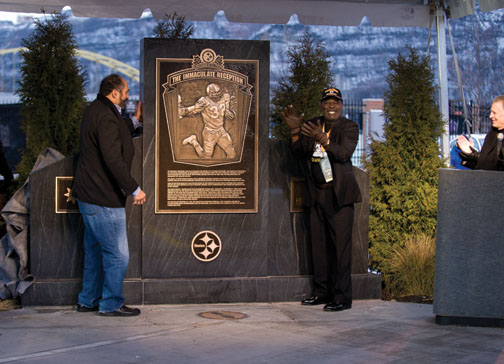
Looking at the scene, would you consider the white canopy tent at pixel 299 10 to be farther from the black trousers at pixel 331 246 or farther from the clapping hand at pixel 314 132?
the clapping hand at pixel 314 132

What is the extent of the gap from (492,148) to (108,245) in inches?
134

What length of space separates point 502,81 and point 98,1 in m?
31.1

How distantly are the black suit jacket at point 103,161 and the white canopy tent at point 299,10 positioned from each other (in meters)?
3.32

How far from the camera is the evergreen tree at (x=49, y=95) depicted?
8023 millimetres

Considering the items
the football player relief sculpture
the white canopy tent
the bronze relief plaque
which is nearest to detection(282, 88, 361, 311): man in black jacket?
the bronze relief plaque

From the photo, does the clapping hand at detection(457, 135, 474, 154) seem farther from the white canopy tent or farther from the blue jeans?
the blue jeans

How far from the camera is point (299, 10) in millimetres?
9258

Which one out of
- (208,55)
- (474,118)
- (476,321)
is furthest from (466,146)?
(474,118)

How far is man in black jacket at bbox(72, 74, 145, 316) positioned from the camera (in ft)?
19.1

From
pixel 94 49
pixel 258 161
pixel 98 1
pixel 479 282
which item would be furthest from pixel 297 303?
pixel 94 49

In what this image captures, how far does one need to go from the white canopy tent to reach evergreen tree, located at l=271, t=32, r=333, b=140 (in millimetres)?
828

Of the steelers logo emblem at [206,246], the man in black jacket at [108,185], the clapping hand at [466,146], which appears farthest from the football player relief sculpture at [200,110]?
the clapping hand at [466,146]

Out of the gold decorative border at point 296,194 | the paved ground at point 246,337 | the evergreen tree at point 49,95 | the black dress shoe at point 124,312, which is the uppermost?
the evergreen tree at point 49,95

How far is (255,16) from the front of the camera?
30.2ft
